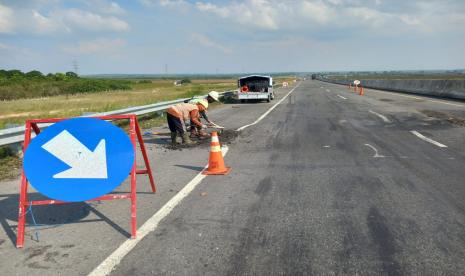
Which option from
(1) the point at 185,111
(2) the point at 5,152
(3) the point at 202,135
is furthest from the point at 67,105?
(1) the point at 185,111

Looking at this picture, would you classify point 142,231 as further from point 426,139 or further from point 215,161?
point 426,139

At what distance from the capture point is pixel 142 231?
4.61m

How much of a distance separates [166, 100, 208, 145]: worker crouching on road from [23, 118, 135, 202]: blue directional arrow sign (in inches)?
193

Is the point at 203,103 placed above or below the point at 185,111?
above

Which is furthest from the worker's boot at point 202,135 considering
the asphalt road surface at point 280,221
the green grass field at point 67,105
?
the green grass field at point 67,105

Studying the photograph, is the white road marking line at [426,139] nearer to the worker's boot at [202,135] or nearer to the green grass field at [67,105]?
the worker's boot at [202,135]

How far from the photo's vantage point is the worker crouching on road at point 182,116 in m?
9.77

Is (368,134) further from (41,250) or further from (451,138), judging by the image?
(41,250)

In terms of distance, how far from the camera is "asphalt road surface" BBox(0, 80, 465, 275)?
3.77 meters

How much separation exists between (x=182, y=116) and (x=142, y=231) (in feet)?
18.0

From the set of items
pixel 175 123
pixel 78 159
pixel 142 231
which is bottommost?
pixel 142 231

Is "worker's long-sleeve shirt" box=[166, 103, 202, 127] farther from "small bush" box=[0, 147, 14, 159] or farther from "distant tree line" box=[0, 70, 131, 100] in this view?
"distant tree line" box=[0, 70, 131, 100]

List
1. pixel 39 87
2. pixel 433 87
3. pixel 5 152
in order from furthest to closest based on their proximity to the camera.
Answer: pixel 39 87 → pixel 433 87 → pixel 5 152

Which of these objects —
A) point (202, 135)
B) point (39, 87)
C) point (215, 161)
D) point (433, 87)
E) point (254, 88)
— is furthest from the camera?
point (39, 87)
